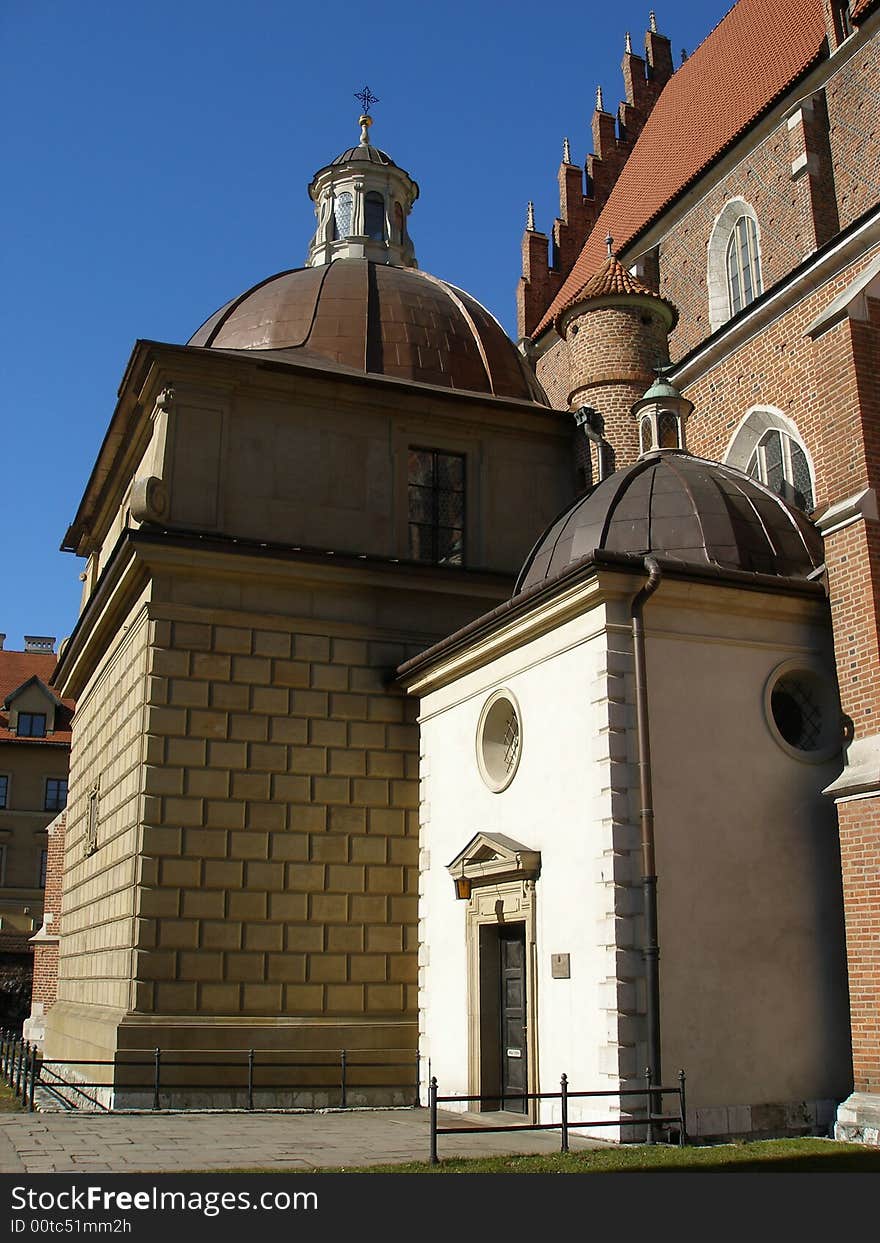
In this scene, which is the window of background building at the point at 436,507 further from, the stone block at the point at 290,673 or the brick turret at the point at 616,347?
the stone block at the point at 290,673

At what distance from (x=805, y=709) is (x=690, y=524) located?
2.40 meters

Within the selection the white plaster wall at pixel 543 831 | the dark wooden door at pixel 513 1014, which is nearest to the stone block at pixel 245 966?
the white plaster wall at pixel 543 831

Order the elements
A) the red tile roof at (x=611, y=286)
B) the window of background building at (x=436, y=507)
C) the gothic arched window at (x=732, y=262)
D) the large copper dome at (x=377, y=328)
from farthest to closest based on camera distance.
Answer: the gothic arched window at (x=732, y=262) → the red tile roof at (x=611, y=286) → the large copper dome at (x=377, y=328) → the window of background building at (x=436, y=507)

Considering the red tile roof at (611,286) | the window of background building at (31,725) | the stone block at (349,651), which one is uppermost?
the red tile roof at (611,286)

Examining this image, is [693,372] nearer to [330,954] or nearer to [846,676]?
[846,676]

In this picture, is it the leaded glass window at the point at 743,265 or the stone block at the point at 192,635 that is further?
the leaded glass window at the point at 743,265

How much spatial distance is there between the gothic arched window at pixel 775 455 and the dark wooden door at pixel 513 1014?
8235 mm

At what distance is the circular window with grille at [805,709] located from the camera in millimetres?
13023

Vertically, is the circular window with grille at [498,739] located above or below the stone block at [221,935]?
above

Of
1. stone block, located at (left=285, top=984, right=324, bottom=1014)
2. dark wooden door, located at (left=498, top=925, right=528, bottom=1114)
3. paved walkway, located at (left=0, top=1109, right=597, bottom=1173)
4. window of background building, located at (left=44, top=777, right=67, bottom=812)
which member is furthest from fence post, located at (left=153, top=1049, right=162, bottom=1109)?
window of background building, located at (left=44, top=777, right=67, bottom=812)

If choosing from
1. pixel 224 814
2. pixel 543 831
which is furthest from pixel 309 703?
pixel 543 831

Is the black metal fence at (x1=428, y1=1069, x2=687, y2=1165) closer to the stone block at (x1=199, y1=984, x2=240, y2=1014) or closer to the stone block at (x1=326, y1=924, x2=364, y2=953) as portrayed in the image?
the stone block at (x1=199, y1=984, x2=240, y2=1014)

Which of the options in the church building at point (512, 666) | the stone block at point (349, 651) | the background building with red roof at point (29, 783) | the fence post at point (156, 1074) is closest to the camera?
the church building at point (512, 666)

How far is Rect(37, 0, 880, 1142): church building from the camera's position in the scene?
475 inches
